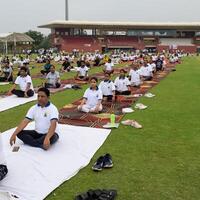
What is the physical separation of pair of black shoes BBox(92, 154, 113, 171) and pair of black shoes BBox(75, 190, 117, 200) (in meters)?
0.93

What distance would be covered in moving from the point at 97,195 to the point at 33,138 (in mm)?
2220

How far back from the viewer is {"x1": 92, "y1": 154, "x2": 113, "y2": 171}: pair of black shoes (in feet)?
17.7

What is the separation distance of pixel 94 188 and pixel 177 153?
1.94 meters

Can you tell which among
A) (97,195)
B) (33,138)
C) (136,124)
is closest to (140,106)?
(136,124)

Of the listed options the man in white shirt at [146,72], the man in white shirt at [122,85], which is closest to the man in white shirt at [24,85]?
the man in white shirt at [122,85]

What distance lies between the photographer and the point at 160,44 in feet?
245

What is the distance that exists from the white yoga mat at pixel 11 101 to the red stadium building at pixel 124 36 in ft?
201

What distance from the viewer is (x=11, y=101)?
11219 mm

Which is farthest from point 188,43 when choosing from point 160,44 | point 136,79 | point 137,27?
point 136,79

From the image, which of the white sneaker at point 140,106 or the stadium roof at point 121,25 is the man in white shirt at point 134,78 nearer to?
the white sneaker at point 140,106

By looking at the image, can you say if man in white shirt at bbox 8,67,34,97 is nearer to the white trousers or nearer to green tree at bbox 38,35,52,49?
the white trousers

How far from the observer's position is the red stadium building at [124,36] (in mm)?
73250

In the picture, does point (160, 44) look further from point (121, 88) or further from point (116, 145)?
point (116, 145)

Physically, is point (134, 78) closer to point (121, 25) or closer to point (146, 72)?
point (146, 72)
